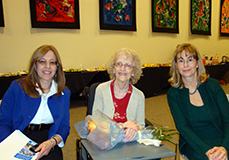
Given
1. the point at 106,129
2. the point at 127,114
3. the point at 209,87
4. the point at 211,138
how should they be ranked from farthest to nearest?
the point at 127,114
the point at 209,87
the point at 211,138
the point at 106,129

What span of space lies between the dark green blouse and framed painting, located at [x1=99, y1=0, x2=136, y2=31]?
14.3 feet

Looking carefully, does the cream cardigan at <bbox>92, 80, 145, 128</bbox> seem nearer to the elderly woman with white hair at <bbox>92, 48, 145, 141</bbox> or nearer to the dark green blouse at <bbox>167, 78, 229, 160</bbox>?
the elderly woman with white hair at <bbox>92, 48, 145, 141</bbox>

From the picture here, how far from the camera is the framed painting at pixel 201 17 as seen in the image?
25.2 feet

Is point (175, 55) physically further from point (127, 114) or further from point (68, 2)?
point (68, 2)

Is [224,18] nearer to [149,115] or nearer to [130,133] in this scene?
[149,115]

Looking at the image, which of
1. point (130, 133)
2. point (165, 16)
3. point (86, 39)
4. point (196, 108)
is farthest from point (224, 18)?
point (130, 133)

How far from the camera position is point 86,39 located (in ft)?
18.2

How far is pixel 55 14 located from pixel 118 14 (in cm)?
190

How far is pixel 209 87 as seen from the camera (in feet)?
5.92

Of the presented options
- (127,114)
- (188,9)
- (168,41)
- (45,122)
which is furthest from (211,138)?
(188,9)

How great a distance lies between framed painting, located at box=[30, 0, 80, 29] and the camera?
4.76 metres

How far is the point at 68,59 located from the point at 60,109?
379 cm

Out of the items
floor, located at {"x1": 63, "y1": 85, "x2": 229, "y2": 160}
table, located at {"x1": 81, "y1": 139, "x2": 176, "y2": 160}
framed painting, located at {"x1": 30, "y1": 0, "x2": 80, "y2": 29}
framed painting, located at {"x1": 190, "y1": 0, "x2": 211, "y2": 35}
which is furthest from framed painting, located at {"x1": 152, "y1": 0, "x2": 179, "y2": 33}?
table, located at {"x1": 81, "y1": 139, "x2": 176, "y2": 160}

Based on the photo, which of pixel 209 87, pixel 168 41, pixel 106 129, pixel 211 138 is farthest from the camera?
pixel 168 41
